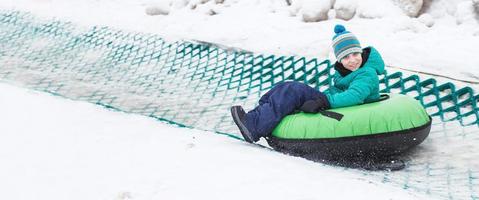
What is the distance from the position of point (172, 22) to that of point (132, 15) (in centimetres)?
89

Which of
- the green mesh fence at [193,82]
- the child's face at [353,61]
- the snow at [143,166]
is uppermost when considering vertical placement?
the child's face at [353,61]

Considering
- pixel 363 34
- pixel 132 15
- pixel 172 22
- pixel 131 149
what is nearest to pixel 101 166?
pixel 131 149

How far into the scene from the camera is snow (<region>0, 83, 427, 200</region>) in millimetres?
2635

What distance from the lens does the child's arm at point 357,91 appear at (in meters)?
3.71

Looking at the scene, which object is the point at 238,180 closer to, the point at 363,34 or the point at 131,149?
the point at 131,149

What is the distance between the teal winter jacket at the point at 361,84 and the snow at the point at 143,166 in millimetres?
498

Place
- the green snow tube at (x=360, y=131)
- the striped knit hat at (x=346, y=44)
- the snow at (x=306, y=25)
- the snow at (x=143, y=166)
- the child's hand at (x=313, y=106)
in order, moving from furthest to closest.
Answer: the snow at (x=306, y=25)
the striped knit hat at (x=346, y=44)
the child's hand at (x=313, y=106)
the green snow tube at (x=360, y=131)
the snow at (x=143, y=166)

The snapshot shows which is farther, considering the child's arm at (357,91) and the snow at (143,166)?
the child's arm at (357,91)

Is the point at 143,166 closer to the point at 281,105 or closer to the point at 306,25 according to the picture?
the point at 281,105

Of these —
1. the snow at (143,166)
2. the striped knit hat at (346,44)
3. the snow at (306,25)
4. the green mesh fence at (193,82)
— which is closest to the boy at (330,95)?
the striped knit hat at (346,44)

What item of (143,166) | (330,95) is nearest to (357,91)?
(330,95)

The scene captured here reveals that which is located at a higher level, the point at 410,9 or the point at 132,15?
the point at 410,9

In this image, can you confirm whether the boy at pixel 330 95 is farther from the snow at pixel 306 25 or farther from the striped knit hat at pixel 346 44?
the snow at pixel 306 25

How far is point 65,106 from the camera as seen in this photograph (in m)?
4.40
